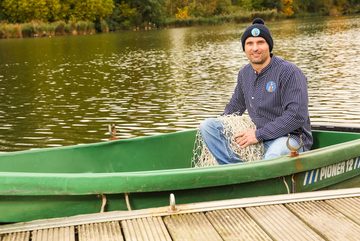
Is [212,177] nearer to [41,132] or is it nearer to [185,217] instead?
[185,217]

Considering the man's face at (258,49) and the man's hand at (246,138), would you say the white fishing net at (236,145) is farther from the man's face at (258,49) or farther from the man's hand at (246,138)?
the man's face at (258,49)

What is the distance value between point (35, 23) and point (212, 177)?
54945 mm

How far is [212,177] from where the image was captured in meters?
4.60

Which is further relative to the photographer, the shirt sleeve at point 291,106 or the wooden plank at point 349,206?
the shirt sleeve at point 291,106

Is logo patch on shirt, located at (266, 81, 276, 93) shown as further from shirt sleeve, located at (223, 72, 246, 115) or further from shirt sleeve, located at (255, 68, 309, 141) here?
shirt sleeve, located at (223, 72, 246, 115)

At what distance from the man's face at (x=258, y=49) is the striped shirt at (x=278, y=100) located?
0.31ft

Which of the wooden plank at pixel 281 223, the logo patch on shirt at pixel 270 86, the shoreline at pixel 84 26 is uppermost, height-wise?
the logo patch on shirt at pixel 270 86

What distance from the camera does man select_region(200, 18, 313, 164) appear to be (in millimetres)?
4992

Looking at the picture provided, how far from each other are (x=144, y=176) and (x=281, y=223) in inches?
45.2

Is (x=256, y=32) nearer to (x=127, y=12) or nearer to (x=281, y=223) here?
(x=281, y=223)

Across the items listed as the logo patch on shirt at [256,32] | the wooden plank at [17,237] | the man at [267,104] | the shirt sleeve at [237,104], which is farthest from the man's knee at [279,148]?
the wooden plank at [17,237]

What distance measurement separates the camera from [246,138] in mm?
5219

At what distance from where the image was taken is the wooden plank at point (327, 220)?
395 cm

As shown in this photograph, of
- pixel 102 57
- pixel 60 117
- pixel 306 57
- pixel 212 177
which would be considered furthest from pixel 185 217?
pixel 102 57
